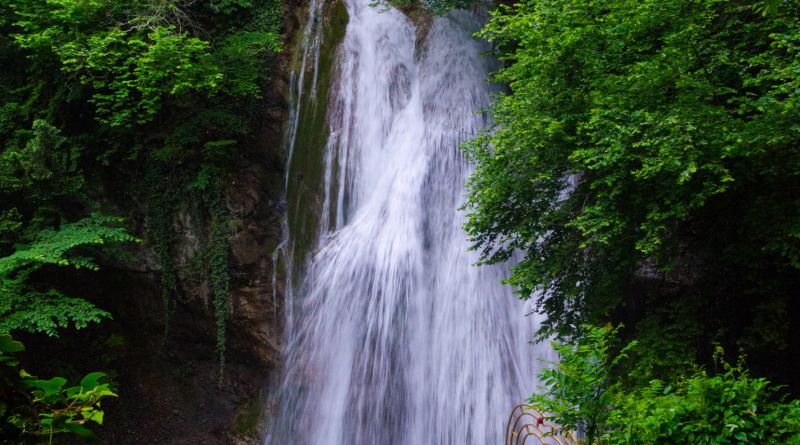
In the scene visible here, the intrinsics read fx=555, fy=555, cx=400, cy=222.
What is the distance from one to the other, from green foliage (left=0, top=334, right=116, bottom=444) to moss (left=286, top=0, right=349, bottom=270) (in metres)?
8.31

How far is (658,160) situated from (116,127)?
8553 millimetres

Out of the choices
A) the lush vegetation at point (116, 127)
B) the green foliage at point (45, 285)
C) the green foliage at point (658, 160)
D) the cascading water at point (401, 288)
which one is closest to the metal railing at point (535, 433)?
the cascading water at point (401, 288)

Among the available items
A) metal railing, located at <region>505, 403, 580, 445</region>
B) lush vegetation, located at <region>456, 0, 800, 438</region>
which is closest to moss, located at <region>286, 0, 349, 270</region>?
lush vegetation, located at <region>456, 0, 800, 438</region>

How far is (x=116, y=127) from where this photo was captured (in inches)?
373

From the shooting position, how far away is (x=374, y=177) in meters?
9.67

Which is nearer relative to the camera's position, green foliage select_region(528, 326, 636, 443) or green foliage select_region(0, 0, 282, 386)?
green foliage select_region(528, 326, 636, 443)

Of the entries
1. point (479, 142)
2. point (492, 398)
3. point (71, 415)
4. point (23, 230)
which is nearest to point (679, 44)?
point (479, 142)

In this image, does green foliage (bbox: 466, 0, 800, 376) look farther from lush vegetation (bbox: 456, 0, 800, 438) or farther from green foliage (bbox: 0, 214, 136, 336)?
green foliage (bbox: 0, 214, 136, 336)

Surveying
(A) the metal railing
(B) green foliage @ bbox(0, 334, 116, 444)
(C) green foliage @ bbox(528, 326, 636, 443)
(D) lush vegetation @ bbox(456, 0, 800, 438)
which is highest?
(D) lush vegetation @ bbox(456, 0, 800, 438)

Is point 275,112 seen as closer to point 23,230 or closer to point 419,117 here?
point 419,117

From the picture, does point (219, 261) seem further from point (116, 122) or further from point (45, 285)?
point (116, 122)

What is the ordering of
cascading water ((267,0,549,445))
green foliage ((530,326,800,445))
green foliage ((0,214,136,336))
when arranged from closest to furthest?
green foliage ((530,326,800,445)), green foliage ((0,214,136,336)), cascading water ((267,0,549,445))

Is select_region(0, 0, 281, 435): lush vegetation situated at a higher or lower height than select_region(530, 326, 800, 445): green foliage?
higher

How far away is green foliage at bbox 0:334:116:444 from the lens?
1.00 metres
